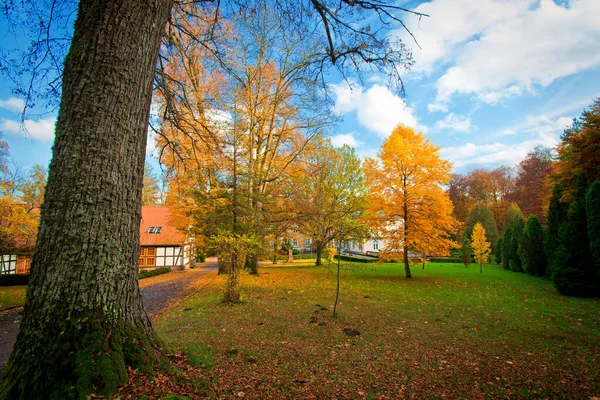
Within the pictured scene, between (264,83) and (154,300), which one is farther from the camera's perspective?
(264,83)

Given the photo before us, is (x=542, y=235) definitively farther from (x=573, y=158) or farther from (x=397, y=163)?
(x=397, y=163)

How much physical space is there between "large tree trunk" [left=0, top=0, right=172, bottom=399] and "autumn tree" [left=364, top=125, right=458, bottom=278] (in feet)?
44.0

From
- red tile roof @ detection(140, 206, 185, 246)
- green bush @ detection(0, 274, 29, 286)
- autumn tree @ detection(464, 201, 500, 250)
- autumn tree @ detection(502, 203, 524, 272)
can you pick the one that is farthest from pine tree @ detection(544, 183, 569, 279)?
green bush @ detection(0, 274, 29, 286)

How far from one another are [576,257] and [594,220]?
154 cm

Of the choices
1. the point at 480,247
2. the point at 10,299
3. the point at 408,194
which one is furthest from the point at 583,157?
the point at 10,299

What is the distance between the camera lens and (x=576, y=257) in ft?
31.7

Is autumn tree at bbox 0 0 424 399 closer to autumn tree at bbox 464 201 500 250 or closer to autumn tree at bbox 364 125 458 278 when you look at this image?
autumn tree at bbox 364 125 458 278

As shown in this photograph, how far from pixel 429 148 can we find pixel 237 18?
1235 centimetres

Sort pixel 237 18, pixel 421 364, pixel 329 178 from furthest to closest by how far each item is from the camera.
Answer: pixel 329 178 < pixel 237 18 < pixel 421 364

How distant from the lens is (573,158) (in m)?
12.8

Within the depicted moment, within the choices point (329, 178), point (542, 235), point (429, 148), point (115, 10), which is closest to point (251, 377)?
point (115, 10)

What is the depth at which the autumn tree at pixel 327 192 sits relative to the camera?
54.3 ft

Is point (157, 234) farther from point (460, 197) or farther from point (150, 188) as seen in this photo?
point (460, 197)

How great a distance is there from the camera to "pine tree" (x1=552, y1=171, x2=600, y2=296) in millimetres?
9523
